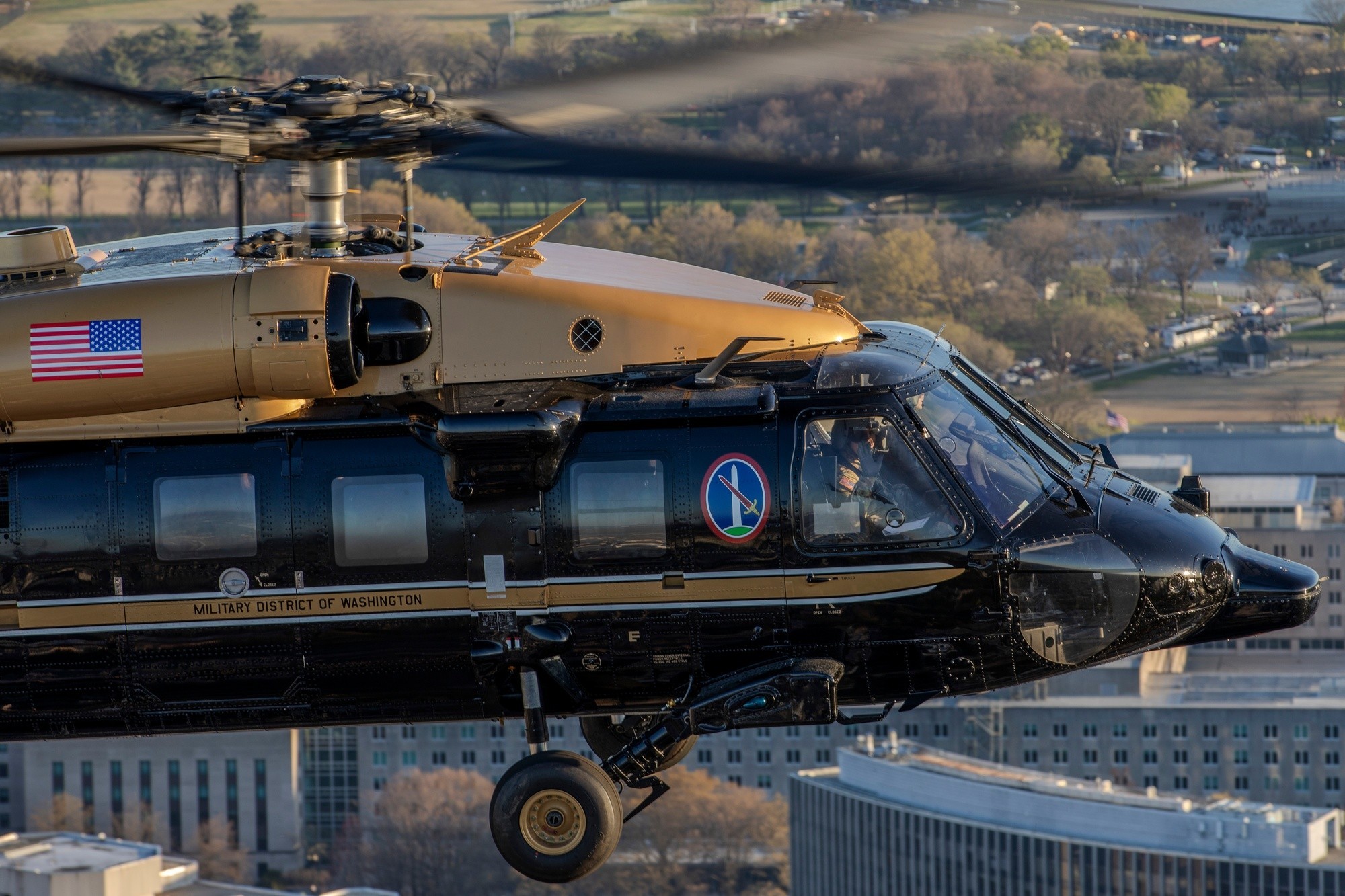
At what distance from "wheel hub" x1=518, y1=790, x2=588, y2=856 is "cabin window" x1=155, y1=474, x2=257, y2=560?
323cm

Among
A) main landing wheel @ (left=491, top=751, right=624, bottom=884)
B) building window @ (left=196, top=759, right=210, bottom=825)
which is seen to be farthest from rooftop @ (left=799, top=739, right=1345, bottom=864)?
main landing wheel @ (left=491, top=751, right=624, bottom=884)

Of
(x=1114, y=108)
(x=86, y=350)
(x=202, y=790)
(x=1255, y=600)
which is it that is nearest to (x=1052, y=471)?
(x=1255, y=600)

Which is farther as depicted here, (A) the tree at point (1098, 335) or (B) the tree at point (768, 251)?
(A) the tree at point (1098, 335)

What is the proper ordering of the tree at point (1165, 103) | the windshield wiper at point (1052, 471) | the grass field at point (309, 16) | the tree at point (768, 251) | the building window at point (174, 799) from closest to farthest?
1. the windshield wiper at point (1052, 471)
2. the building window at point (174, 799)
3. the tree at point (1165, 103)
4. the grass field at point (309, 16)
5. the tree at point (768, 251)

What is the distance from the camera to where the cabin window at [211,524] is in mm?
18953

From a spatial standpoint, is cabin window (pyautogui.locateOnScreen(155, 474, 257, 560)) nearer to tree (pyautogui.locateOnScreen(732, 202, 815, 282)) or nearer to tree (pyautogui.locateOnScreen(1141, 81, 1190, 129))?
tree (pyautogui.locateOnScreen(1141, 81, 1190, 129))

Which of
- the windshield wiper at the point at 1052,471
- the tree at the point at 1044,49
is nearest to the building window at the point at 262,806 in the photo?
the tree at the point at 1044,49

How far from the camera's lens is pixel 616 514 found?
18828mm

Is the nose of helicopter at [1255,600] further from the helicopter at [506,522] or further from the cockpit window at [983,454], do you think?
the cockpit window at [983,454]

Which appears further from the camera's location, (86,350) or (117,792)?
(117,792)

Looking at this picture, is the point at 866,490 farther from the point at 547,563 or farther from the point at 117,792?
the point at 117,792

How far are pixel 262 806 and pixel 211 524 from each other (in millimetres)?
90427

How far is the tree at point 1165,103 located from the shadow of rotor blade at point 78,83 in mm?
100867

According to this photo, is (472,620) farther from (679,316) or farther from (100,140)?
(100,140)
